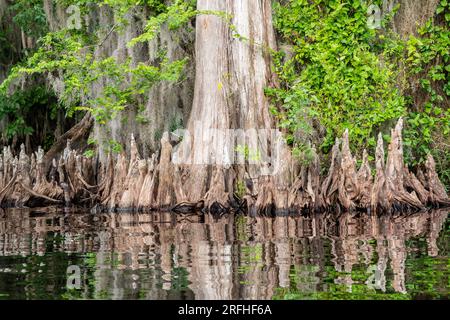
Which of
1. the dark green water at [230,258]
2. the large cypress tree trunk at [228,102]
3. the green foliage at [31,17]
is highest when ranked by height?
the green foliage at [31,17]

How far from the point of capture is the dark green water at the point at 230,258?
5246 millimetres

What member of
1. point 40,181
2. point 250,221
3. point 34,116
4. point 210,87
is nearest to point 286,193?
point 250,221

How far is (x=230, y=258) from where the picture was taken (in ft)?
21.6

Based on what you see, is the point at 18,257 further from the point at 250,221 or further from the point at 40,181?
the point at 40,181

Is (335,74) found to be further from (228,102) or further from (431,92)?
(228,102)

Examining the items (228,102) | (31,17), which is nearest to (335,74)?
A: (228,102)

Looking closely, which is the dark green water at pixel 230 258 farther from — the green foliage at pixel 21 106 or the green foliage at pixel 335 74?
the green foliage at pixel 21 106

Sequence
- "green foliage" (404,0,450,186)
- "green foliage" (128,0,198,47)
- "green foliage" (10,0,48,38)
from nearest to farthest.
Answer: "green foliage" (404,0,450,186) < "green foliage" (128,0,198,47) < "green foliage" (10,0,48,38)

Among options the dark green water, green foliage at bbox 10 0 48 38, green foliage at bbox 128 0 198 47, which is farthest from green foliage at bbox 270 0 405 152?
green foliage at bbox 10 0 48 38

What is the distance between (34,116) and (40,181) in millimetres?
6325

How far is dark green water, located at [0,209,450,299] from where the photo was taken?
525 centimetres

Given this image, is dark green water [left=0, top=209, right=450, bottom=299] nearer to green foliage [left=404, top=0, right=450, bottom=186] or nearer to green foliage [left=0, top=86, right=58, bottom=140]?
green foliage [left=404, top=0, right=450, bottom=186]

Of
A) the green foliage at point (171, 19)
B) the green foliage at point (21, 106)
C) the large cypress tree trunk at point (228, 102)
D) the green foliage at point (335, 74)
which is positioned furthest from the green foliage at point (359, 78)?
the green foliage at point (21, 106)
